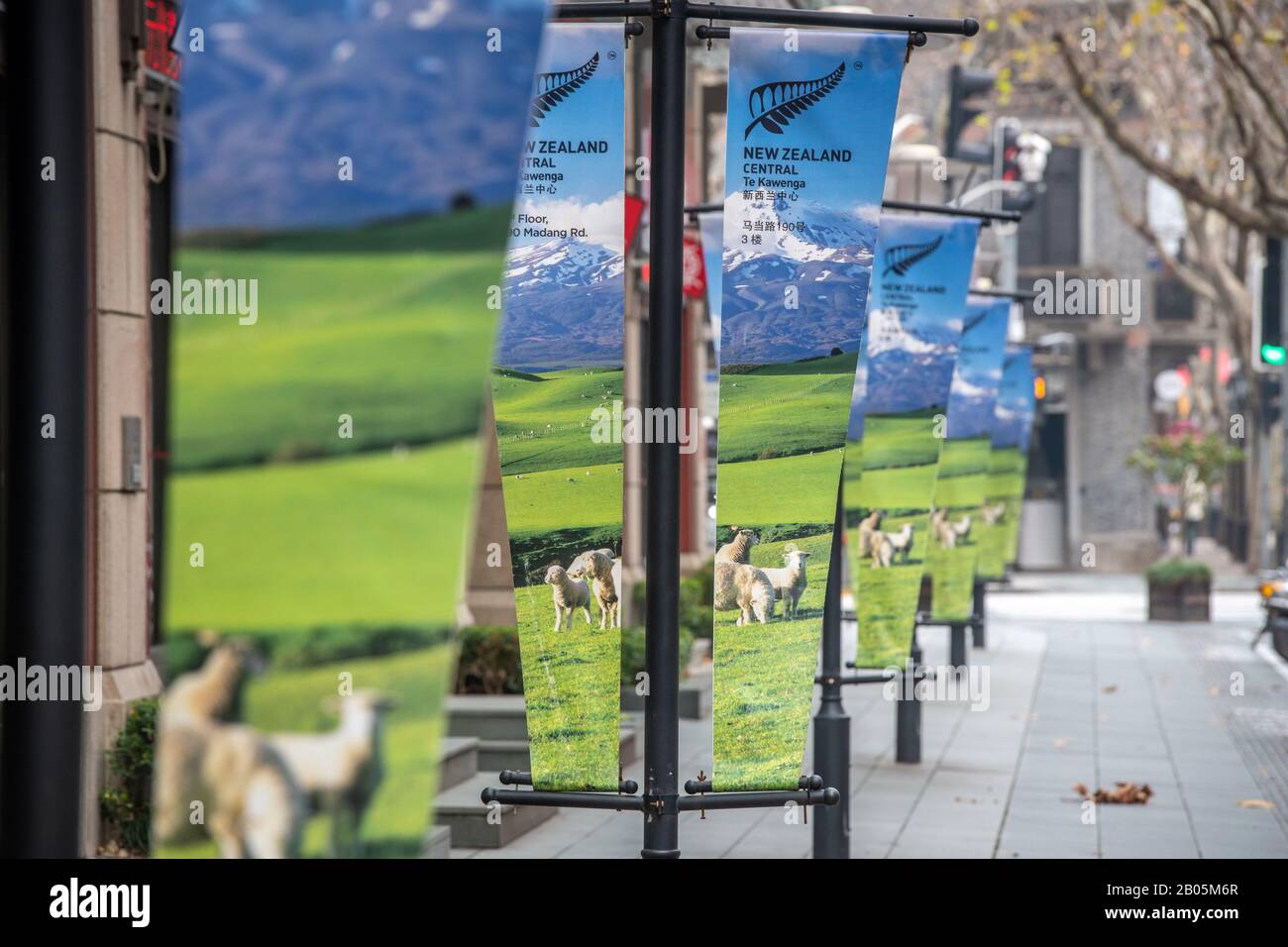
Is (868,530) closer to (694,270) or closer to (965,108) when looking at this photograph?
(694,270)

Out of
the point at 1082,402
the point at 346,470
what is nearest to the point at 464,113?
the point at 346,470

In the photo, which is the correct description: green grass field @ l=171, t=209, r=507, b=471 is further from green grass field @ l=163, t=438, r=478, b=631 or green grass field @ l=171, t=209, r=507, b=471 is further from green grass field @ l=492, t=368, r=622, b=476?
green grass field @ l=492, t=368, r=622, b=476

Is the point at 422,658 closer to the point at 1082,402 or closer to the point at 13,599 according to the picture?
the point at 13,599

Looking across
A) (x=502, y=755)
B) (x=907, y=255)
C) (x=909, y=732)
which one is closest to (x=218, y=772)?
(x=907, y=255)

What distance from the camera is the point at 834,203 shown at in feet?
16.7

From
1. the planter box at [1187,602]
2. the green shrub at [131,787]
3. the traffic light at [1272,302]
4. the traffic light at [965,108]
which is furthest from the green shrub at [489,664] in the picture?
the planter box at [1187,602]

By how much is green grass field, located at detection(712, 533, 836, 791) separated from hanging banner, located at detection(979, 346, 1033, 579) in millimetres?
14382

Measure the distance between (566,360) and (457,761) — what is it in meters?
5.54

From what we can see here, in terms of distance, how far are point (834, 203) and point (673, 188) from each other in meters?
0.59

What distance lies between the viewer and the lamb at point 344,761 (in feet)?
7.89

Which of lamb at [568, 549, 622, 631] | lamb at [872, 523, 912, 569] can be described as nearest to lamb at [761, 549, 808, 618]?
lamb at [568, 549, 622, 631]

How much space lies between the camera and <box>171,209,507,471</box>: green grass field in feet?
7.57

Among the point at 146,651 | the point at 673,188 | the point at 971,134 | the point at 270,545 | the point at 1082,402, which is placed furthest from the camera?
the point at 1082,402
